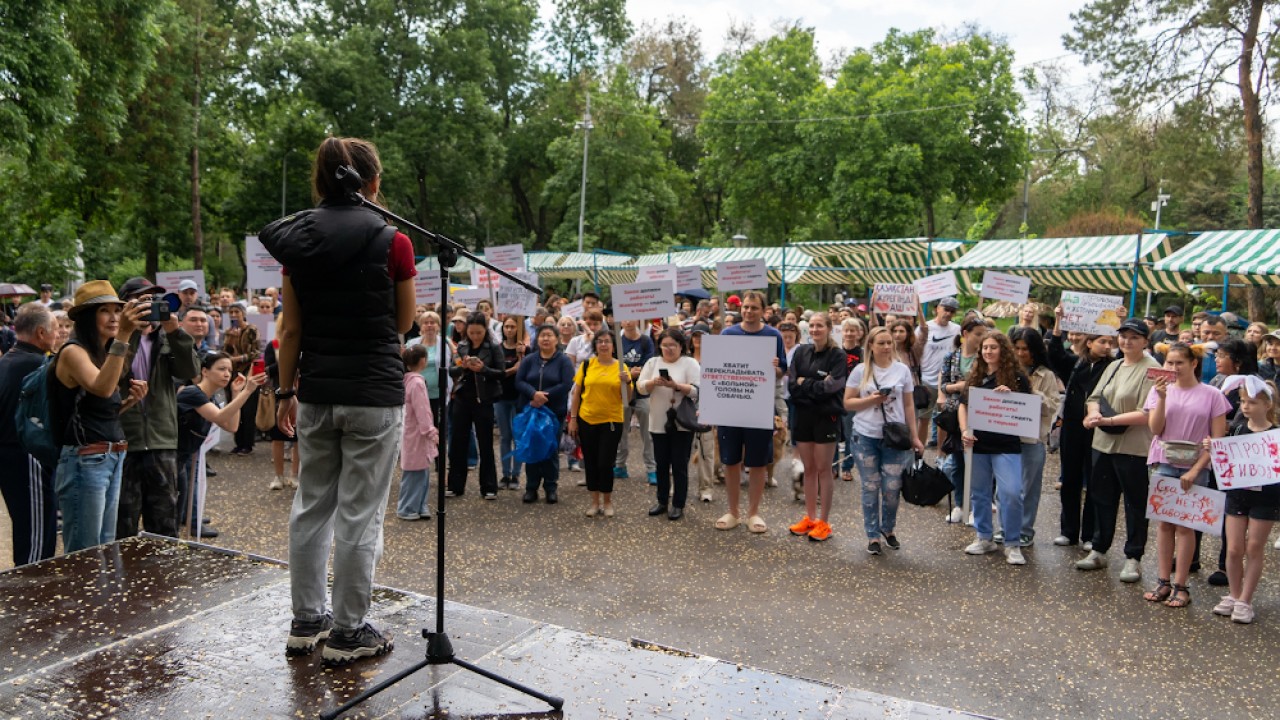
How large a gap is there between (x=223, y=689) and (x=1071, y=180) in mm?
64277

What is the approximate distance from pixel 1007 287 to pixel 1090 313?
2.43 m

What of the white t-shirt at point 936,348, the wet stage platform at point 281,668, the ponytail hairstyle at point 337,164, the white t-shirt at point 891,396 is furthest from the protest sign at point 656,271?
the ponytail hairstyle at point 337,164

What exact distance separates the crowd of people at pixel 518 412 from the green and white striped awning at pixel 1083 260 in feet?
17.6

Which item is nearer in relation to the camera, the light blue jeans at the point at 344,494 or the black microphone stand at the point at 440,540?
the black microphone stand at the point at 440,540

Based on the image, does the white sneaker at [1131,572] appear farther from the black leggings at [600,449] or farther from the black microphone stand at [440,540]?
the black microphone stand at [440,540]

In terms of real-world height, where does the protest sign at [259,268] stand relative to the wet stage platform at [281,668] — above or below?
above

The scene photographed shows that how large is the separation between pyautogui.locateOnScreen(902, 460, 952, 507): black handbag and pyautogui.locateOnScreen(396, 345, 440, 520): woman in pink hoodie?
4.17 meters

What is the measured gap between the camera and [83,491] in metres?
5.06

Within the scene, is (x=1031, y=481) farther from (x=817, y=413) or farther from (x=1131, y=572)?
(x=817, y=413)

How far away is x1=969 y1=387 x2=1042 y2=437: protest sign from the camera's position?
7441 millimetres

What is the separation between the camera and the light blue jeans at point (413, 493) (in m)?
8.75

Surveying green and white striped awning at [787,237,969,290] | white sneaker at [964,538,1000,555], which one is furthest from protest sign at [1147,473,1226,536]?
green and white striped awning at [787,237,969,290]

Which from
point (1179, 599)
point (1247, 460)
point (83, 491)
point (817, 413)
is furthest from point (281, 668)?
point (1179, 599)

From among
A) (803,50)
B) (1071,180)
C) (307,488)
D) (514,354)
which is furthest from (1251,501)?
(1071,180)
